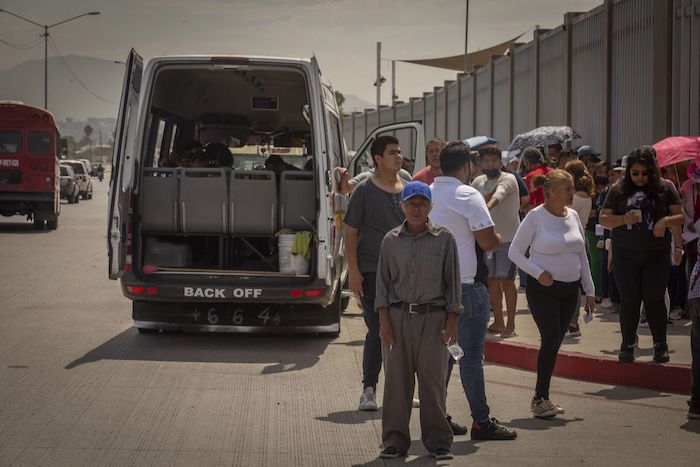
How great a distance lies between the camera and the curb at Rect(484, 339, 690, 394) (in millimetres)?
9594

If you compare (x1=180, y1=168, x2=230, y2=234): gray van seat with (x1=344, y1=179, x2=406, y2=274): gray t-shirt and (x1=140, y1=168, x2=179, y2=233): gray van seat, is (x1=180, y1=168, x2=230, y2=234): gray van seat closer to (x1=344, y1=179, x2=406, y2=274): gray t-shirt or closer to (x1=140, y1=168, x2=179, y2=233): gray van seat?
(x1=140, y1=168, x2=179, y2=233): gray van seat

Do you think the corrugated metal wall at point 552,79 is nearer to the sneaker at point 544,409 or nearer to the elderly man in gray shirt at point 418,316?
the sneaker at point 544,409

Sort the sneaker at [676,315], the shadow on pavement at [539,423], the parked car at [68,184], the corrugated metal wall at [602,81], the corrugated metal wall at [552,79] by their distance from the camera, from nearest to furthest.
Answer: the shadow on pavement at [539,423] → the sneaker at [676,315] → the corrugated metal wall at [602,81] → the corrugated metal wall at [552,79] → the parked car at [68,184]

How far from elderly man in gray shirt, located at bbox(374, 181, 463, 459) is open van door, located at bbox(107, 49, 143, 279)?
4559mm

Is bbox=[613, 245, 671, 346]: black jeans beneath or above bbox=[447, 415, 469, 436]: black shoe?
above

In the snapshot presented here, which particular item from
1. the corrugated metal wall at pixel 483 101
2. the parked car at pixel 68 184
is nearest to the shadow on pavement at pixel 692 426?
the corrugated metal wall at pixel 483 101

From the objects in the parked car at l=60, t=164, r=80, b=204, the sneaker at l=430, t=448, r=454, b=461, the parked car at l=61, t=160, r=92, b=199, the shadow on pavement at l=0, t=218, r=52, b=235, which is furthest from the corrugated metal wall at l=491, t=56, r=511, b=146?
the parked car at l=61, t=160, r=92, b=199

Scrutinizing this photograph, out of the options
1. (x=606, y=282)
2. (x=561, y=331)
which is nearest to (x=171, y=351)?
(x=561, y=331)

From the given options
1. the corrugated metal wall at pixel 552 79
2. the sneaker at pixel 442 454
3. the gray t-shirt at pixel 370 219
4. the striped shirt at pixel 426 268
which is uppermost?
the corrugated metal wall at pixel 552 79

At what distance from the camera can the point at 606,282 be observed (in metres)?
14.4

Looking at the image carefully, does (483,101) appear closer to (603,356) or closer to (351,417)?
(603,356)

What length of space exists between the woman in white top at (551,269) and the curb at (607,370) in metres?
1.40

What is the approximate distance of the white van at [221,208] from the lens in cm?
1138

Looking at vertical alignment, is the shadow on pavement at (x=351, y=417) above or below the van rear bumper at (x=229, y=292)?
below
